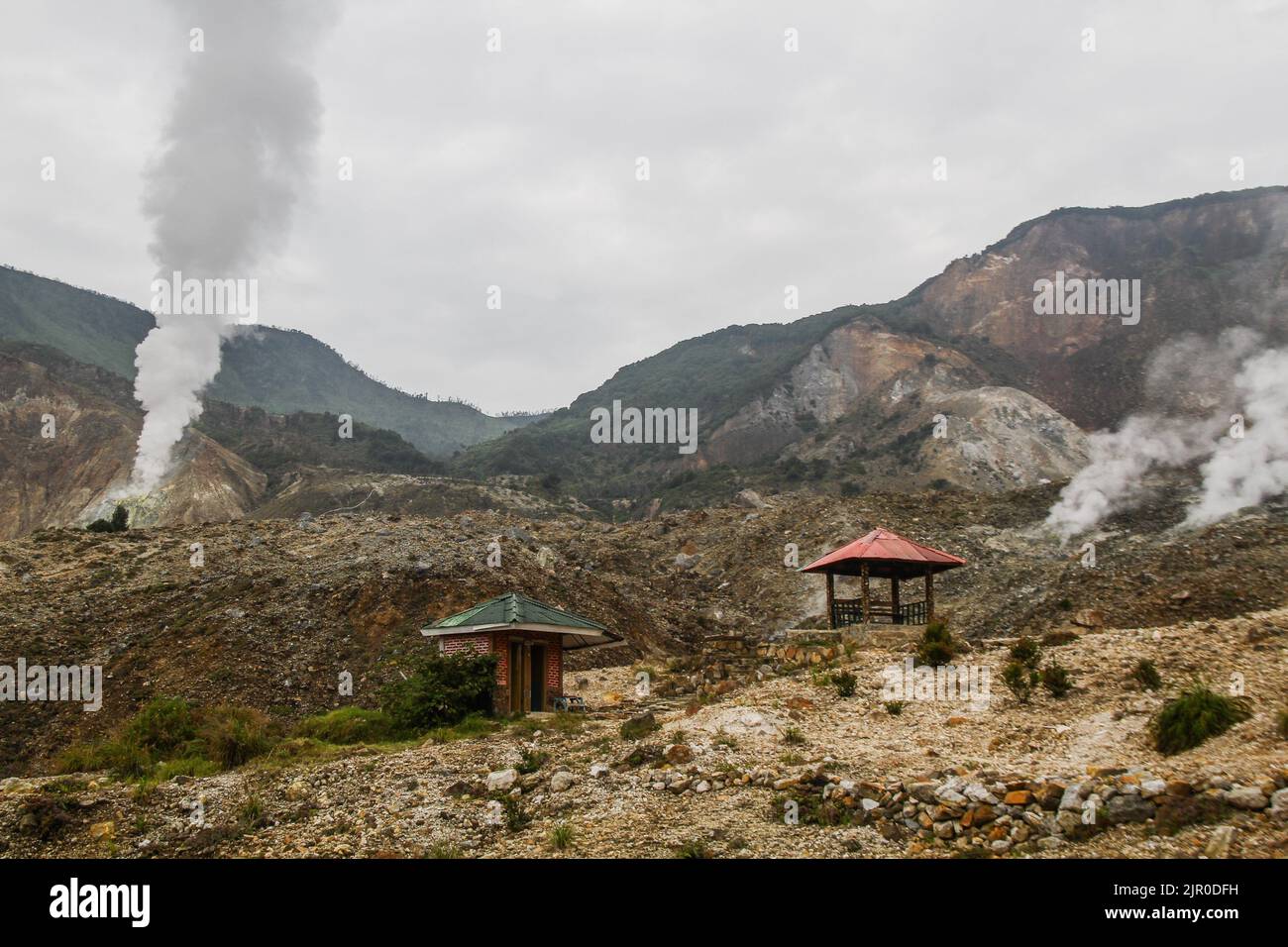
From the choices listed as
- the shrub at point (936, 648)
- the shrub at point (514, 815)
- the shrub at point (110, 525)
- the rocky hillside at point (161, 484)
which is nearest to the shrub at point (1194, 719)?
the shrub at point (936, 648)

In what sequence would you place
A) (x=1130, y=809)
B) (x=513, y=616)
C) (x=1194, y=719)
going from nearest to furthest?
1. (x=1130, y=809)
2. (x=1194, y=719)
3. (x=513, y=616)

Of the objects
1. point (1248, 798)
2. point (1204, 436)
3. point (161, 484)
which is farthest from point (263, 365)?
point (1248, 798)

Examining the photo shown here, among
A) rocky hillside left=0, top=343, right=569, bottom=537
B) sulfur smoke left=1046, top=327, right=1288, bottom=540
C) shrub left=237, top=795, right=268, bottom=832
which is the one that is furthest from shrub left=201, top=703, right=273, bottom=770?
rocky hillside left=0, top=343, right=569, bottom=537

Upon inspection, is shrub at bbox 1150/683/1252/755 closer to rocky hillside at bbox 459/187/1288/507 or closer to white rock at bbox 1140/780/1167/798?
white rock at bbox 1140/780/1167/798

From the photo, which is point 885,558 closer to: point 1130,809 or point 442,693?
point 442,693
